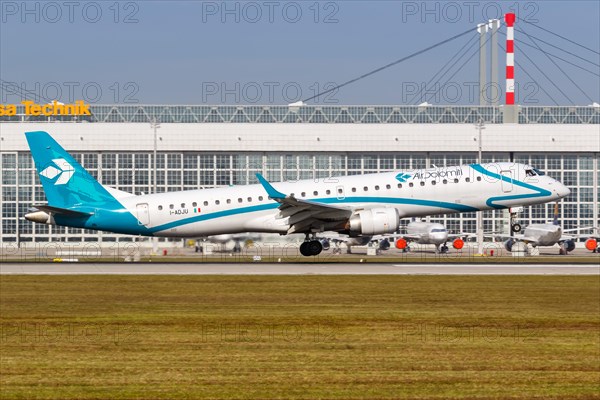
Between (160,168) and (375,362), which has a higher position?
(160,168)

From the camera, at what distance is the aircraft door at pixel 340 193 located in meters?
60.0

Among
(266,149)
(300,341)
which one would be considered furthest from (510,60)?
(300,341)

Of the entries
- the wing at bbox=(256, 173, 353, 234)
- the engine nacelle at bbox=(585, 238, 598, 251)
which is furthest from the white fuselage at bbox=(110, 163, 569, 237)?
the engine nacelle at bbox=(585, 238, 598, 251)

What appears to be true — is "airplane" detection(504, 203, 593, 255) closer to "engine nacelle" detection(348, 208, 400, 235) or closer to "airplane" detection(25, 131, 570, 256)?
"airplane" detection(25, 131, 570, 256)

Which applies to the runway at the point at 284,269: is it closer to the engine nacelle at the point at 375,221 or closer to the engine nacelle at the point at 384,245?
the engine nacelle at the point at 375,221

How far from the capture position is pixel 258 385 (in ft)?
63.9

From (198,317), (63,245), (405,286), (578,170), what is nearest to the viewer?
(198,317)

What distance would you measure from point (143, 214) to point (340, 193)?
464 inches

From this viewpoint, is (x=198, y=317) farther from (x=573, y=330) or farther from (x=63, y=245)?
Answer: (x=63, y=245)

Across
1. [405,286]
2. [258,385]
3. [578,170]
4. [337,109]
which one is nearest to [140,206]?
[405,286]

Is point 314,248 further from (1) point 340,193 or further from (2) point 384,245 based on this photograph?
(2) point 384,245

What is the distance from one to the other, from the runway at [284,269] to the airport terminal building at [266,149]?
1881 inches

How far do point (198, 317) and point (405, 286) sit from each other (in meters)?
13.7

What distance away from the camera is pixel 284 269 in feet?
173
